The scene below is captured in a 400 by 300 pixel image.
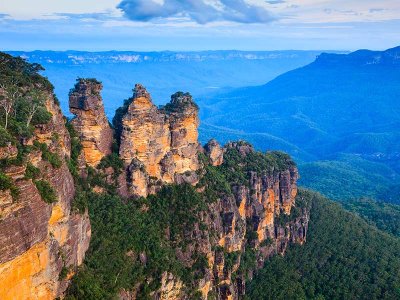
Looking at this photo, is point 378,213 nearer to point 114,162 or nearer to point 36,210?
point 114,162

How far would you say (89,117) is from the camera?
40.5 metres

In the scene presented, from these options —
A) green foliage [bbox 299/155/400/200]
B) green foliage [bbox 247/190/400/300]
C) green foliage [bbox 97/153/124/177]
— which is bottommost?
green foliage [bbox 299/155/400/200]

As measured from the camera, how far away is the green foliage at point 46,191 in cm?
2647

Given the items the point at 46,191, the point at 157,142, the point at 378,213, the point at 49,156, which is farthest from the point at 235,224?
the point at 378,213

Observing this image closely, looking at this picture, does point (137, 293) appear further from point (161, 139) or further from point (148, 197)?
point (161, 139)

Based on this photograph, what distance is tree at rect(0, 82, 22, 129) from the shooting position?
29828 millimetres

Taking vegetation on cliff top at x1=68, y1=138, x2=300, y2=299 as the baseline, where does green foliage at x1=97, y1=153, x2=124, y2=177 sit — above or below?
above

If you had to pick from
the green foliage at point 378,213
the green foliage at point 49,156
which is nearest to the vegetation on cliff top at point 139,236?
the green foliage at point 49,156

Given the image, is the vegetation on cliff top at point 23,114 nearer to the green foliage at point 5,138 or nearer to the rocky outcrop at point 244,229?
the green foliage at point 5,138

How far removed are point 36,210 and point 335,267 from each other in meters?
42.1

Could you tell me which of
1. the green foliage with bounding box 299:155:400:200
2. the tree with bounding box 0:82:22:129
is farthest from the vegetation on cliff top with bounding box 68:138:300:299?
the green foliage with bounding box 299:155:400:200

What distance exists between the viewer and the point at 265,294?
51.0 m

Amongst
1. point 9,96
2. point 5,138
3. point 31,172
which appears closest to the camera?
point 5,138

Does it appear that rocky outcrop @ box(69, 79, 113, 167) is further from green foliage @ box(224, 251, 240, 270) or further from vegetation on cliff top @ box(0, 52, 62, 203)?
green foliage @ box(224, 251, 240, 270)
